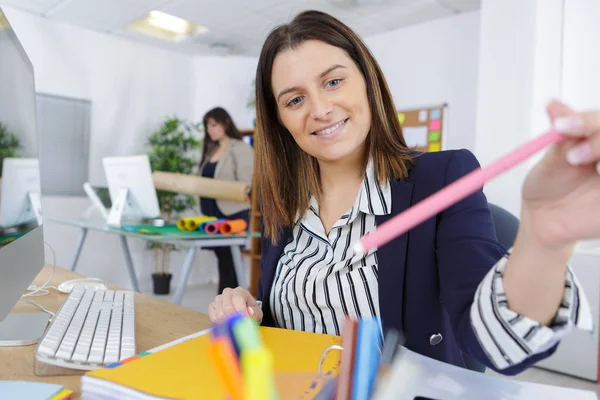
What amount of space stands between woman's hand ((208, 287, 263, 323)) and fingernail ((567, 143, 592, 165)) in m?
0.56

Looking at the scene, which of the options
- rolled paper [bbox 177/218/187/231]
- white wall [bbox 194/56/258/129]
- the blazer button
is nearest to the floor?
the blazer button

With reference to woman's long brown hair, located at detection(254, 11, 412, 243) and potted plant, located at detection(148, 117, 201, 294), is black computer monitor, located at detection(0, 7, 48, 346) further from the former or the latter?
potted plant, located at detection(148, 117, 201, 294)

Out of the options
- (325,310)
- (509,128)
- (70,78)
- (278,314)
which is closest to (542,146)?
(325,310)

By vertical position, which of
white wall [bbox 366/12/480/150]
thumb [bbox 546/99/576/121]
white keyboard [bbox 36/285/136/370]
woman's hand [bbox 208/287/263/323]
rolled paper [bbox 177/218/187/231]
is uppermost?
white wall [bbox 366/12/480/150]

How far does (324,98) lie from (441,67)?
144 inches

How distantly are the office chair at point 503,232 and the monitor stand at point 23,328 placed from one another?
831 mm

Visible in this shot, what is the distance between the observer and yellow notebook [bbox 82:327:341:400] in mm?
465

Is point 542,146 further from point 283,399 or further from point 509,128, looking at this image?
point 509,128

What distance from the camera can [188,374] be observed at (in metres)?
0.52

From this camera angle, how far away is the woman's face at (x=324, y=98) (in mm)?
963

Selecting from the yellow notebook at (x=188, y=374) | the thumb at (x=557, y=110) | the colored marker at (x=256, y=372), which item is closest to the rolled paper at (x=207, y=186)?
the yellow notebook at (x=188, y=374)

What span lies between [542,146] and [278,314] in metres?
0.77

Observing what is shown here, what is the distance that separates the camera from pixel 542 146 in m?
0.32

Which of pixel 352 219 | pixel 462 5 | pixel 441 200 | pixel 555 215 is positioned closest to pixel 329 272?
pixel 352 219
